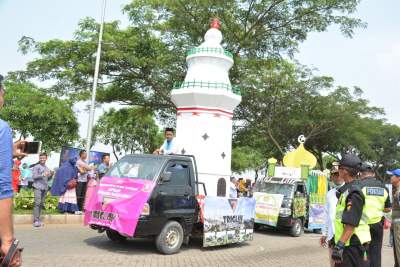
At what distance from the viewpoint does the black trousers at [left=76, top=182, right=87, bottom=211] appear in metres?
12.9

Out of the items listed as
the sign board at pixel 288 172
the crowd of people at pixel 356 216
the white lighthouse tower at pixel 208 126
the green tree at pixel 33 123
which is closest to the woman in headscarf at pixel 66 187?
the white lighthouse tower at pixel 208 126

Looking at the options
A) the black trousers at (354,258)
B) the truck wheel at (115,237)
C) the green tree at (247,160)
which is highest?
the green tree at (247,160)

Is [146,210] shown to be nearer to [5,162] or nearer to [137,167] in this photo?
[137,167]

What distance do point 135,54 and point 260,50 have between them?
550 cm

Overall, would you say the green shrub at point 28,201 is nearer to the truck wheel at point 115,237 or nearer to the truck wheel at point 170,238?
the truck wheel at point 115,237

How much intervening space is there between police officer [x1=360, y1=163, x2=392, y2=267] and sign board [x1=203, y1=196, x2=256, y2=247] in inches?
179

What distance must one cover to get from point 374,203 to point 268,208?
934 cm

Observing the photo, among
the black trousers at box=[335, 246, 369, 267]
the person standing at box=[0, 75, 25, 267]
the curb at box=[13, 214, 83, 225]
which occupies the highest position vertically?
the person standing at box=[0, 75, 25, 267]

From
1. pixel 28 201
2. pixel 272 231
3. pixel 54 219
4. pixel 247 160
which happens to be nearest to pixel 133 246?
pixel 54 219

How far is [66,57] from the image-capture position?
62.9 feet

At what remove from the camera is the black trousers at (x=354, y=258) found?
4.41 meters

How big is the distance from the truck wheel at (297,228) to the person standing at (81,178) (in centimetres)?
642

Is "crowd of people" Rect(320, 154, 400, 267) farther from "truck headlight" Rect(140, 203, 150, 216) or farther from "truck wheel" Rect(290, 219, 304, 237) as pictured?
"truck wheel" Rect(290, 219, 304, 237)

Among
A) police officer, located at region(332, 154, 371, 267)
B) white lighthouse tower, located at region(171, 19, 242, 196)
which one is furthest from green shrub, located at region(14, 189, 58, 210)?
police officer, located at region(332, 154, 371, 267)
